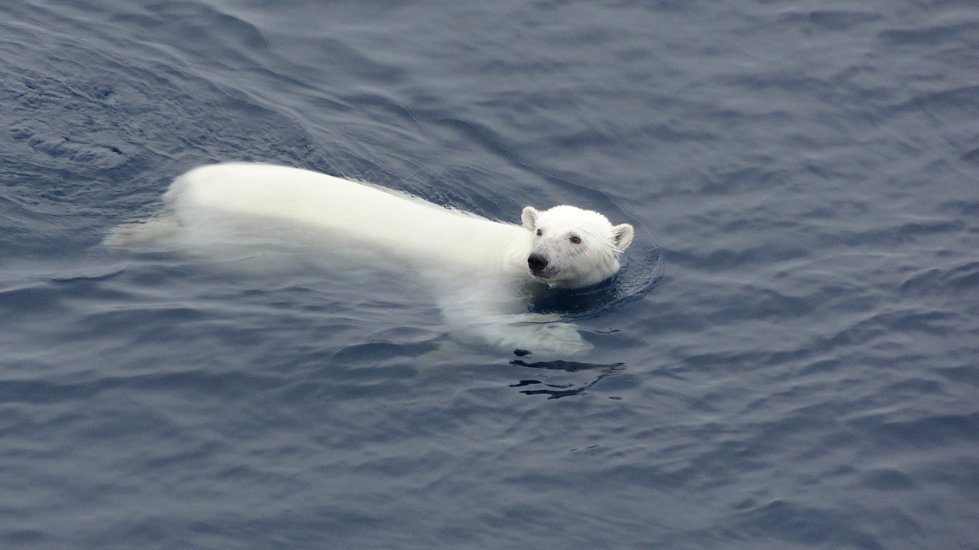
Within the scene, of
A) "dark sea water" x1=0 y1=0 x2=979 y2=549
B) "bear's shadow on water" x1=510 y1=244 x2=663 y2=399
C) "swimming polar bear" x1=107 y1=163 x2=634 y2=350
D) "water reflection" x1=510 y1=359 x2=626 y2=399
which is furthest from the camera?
"swimming polar bear" x1=107 y1=163 x2=634 y2=350

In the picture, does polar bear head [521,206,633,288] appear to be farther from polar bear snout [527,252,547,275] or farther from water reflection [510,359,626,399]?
water reflection [510,359,626,399]

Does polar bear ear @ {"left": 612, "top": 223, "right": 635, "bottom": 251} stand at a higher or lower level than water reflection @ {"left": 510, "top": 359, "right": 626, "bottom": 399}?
higher

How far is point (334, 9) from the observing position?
16.1 meters

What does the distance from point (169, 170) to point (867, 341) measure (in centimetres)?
690

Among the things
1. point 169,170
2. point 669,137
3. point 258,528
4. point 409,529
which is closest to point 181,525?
point 258,528

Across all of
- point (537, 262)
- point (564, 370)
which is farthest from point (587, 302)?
point (564, 370)

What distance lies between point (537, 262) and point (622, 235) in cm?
113

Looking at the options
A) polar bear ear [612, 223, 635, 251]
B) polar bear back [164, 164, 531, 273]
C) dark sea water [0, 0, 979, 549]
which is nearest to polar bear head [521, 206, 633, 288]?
polar bear ear [612, 223, 635, 251]

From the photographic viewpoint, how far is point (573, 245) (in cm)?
1080

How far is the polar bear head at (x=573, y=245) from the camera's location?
10586 millimetres

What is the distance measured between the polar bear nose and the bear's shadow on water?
53 centimetres

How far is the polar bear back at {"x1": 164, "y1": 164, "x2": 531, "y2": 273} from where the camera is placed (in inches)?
431

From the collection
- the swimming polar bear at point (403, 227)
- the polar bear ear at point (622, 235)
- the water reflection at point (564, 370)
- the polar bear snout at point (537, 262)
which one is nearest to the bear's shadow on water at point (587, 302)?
the water reflection at point (564, 370)

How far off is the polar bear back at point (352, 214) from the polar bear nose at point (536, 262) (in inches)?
22.3
